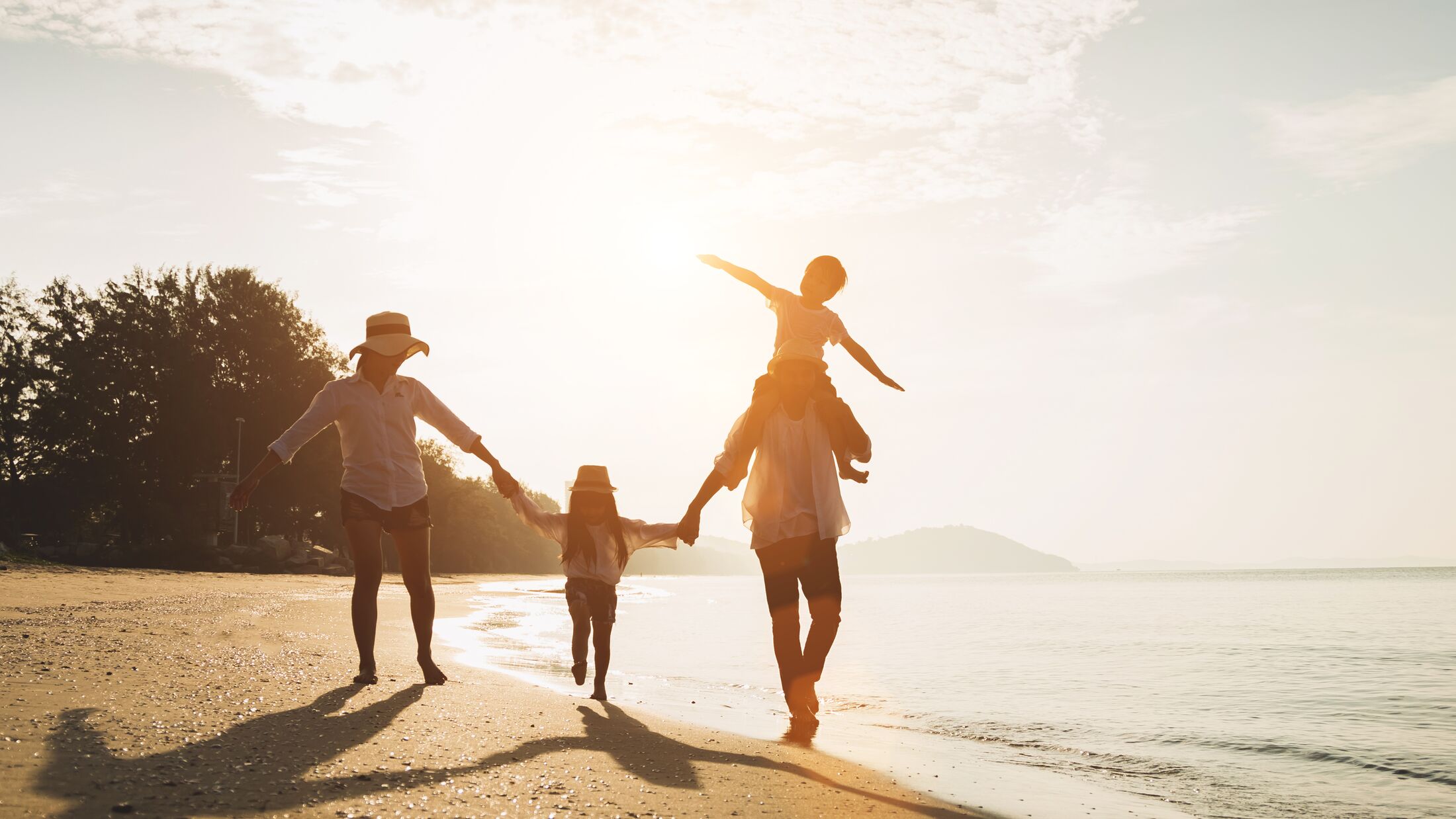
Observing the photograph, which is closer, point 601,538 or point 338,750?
point 338,750

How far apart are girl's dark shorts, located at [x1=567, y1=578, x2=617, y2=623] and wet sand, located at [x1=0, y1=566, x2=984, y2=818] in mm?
623

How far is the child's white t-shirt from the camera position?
6070 millimetres

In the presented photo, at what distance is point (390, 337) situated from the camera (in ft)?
20.7

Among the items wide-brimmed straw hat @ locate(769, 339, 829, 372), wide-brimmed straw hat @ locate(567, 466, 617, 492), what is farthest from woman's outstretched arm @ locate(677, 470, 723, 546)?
wide-brimmed straw hat @ locate(567, 466, 617, 492)

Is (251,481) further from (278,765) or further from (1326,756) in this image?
(1326,756)

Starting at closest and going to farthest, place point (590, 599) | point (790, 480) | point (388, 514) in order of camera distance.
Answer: point (790, 480)
point (388, 514)
point (590, 599)

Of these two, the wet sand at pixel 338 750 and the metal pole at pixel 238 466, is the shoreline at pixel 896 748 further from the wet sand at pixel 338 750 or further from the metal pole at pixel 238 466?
the metal pole at pixel 238 466

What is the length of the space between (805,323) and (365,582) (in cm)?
310

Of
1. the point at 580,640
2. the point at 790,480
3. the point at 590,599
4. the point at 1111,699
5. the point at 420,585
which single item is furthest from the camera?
the point at 1111,699

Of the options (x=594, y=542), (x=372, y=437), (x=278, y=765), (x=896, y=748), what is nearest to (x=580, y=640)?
(x=594, y=542)

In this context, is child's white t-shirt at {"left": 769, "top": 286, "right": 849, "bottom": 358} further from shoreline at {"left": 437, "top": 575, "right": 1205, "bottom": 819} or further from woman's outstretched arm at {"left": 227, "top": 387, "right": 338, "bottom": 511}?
woman's outstretched arm at {"left": 227, "top": 387, "right": 338, "bottom": 511}

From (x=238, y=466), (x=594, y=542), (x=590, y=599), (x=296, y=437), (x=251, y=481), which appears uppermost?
(x=238, y=466)

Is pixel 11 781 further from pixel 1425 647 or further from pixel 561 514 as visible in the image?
pixel 1425 647

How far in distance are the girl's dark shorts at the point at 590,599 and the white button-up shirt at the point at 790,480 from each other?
1.77m
